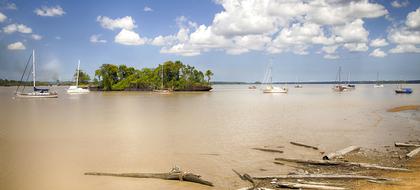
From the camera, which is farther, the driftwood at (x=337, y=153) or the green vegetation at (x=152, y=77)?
the green vegetation at (x=152, y=77)

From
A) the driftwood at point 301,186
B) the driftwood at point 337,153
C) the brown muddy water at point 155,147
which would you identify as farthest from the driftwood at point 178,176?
the driftwood at point 337,153

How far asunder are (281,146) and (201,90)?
105714 mm

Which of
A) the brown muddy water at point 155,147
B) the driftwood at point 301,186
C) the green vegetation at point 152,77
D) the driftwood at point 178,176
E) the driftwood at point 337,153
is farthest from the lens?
the green vegetation at point 152,77

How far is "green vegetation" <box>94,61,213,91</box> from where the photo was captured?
396 feet

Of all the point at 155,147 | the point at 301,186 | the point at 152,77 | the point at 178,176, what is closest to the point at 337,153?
the point at 301,186

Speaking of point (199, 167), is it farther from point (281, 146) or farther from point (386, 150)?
point (386, 150)

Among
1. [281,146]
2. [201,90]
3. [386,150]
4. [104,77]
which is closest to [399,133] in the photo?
[386,150]

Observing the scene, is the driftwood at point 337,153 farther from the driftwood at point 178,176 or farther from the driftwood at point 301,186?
the driftwood at point 178,176

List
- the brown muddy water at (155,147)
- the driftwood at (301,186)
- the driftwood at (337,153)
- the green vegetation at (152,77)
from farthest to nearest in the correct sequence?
1. the green vegetation at (152,77)
2. the driftwood at (337,153)
3. the brown muddy water at (155,147)
4. the driftwood at (301,186)

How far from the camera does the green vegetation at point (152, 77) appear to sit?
120562 mm

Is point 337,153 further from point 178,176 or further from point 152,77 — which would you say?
point 152,77

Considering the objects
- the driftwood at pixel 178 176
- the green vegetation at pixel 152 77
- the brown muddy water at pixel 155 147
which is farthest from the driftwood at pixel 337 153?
the green vegetation at pixel 152 77

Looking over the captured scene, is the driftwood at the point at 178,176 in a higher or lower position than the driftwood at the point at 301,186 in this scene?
lower

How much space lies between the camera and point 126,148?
18172 mm
